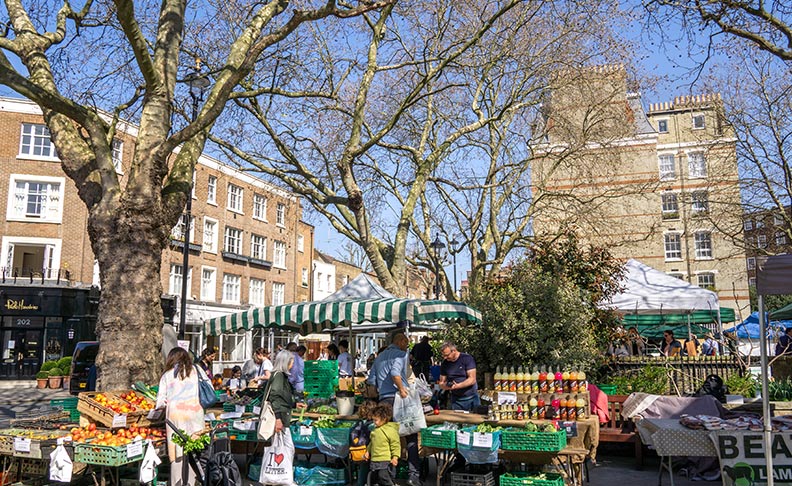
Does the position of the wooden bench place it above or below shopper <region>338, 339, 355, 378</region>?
below

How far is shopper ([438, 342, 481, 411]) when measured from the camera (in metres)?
9.07

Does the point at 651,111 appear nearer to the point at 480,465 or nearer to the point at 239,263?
the point at 239,263

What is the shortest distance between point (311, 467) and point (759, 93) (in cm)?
2049

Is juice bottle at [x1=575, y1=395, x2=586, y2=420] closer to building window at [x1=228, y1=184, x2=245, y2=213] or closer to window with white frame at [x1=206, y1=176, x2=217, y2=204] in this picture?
window with white frame at [x1=206, y1=176, x2=217, y2=204]

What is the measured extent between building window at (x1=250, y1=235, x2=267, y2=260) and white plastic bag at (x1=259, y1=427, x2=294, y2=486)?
115 feet

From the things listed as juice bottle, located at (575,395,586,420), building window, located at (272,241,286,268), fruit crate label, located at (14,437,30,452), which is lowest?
fruit crate label, located at (14,437,30,452)

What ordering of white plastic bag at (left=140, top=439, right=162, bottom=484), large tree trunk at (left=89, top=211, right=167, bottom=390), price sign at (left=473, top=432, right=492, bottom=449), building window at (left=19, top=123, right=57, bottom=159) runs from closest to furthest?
white plastic bag at (left=140, top=439, right=162, bottom=484)
price sign at (left=473, top=432, right=492, bottom=449)
large tree trunk at (left=89, top=211, right=167, bottom=390)
building window at (left=19, top=123, right=57, bottom=159)

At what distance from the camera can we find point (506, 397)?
8.10 m

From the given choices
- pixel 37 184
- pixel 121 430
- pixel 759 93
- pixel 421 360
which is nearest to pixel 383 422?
pixel 121 430

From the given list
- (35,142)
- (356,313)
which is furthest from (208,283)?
(356,313)

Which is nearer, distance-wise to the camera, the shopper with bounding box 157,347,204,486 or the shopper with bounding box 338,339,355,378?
the shopper with bounding box 157,347,204,486

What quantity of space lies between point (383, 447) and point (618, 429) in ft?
15.0

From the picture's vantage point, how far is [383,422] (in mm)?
7637

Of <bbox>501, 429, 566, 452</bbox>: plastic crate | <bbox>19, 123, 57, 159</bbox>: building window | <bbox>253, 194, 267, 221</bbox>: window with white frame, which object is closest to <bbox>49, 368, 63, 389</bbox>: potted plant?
<bbox>19, 123, 57, 159</bbox>: building window
